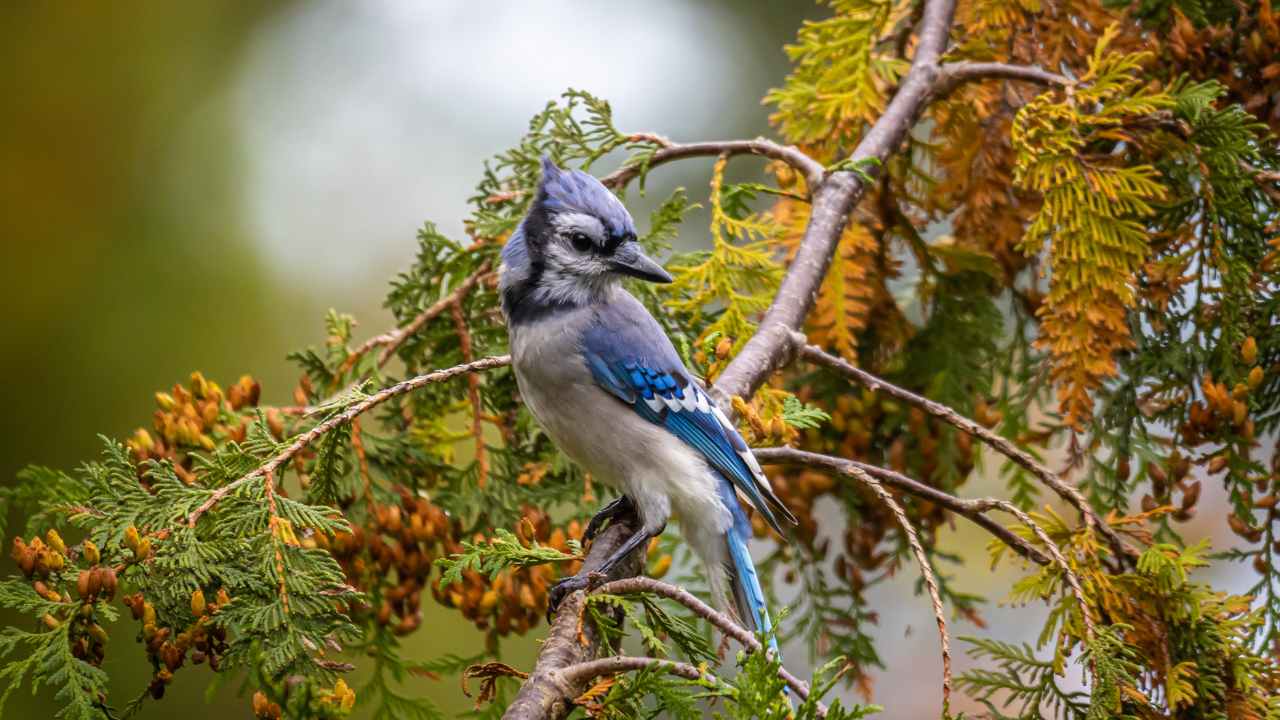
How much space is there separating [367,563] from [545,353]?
0.43 meters

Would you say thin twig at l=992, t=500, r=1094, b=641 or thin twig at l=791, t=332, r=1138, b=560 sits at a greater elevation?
thin twig at l=791, t=332, r=1138, b=560

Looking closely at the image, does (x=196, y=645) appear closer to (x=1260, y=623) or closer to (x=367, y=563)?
(x=367, y=563)

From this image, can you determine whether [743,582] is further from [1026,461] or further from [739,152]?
[739,152]

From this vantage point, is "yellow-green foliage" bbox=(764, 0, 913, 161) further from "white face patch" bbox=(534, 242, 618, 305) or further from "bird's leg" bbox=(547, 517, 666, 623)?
"bird's leg" bbox=(547, 517, 666, 623)

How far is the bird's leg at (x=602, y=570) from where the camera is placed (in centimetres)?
144

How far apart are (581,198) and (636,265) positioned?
5.8 inches

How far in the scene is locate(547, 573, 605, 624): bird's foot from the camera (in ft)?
4.38

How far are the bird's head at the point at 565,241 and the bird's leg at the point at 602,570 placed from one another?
0.42m

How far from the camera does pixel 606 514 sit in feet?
5.91

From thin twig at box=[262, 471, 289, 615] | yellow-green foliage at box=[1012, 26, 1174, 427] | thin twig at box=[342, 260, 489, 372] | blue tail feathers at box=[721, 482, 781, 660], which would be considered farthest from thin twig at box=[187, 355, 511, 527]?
yellow-green foliage at box=[1012, 26, 1174, 427]

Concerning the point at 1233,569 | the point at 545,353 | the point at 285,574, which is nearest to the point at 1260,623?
the point at 545,353

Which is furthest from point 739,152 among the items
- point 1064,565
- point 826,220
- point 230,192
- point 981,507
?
point 230,192

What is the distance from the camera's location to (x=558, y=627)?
123cm

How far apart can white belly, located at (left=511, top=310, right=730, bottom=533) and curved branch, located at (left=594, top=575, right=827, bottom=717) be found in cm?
49
